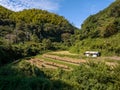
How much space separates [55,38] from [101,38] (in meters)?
25.3

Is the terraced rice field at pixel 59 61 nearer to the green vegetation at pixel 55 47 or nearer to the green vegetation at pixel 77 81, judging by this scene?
the green vegetation at pixel 55 47

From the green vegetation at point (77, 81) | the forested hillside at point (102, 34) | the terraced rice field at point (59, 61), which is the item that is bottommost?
the green vegetation at point (77, 81)

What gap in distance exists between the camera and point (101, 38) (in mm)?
54000

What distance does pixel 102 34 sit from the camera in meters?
54.0

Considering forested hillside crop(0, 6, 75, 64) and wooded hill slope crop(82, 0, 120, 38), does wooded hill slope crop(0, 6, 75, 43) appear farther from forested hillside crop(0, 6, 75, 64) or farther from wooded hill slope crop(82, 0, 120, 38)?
wooded hill slope crop(82, 0, 120, 38)

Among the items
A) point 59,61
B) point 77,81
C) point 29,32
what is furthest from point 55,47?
point 77,81

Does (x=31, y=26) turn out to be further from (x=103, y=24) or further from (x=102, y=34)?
(x=102, y=34)

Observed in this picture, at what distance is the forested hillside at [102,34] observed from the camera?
47344mm

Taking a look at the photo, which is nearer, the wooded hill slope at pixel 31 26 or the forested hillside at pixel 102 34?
the forested hillside at pixel 102 34

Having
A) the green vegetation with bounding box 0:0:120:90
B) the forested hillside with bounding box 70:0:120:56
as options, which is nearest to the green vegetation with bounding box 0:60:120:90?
the green vegetation with bounding box 0:0:120:90

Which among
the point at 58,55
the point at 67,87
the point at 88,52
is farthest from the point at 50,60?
the point at 67,87

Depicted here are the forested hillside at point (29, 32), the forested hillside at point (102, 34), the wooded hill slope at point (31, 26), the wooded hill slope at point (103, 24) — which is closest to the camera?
the forested hillside at point (102, 34)

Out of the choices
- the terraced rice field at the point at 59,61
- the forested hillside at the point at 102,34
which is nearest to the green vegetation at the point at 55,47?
the forested hillside at the point at 102,34

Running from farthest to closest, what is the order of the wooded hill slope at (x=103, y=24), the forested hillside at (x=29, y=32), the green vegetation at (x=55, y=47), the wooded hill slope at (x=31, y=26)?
the wooded hill slope at (x=31, y=26) → the wooded hill slope at (x=103, y=24) → the forested hillside at (x=29, y=32) → the green vegetation at (x=55, y=47)
